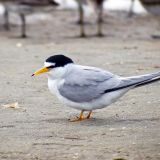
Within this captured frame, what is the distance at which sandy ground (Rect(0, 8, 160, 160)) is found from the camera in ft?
20.7

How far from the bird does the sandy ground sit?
0.77ft

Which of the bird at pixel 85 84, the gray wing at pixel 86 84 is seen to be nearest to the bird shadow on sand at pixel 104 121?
the bird at pixel 85 84

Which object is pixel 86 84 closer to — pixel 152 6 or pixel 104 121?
pixel 104 121

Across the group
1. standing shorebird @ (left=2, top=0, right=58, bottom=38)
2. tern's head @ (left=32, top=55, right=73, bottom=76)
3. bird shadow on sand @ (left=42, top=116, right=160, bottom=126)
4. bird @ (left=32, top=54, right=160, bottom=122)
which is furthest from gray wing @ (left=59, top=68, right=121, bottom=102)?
standing shorebird @ (left=2, top=0, right=58, bottom=38)

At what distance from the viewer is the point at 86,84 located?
750 centimetres

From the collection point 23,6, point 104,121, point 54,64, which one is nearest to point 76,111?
point 104,121

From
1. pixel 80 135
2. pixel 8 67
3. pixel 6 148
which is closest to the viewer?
pixel 6 148

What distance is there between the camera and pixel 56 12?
60.5 ft

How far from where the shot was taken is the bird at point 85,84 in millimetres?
7418

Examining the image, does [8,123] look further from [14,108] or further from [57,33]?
[57,33]

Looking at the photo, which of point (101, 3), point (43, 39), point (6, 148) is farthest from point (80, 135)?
point (101, 3)

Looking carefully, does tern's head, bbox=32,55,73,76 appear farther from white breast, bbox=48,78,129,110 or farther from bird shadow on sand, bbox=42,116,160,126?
bird shadow on sand, bbox=42,116,160,126

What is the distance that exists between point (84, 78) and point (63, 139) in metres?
1.04

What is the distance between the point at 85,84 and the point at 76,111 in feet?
2.89
